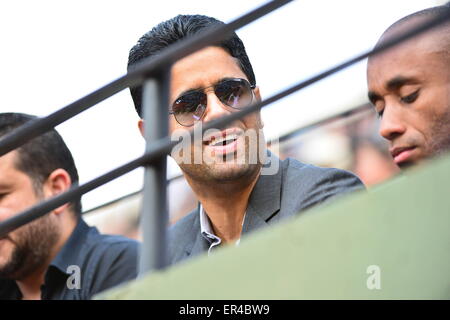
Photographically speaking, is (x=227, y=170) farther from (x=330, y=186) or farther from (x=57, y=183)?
(x=57, y=183)

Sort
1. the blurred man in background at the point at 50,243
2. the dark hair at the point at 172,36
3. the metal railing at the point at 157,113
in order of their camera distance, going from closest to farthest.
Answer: the metal railing at the point at 157,113
the blurred man in background at the point at 50,243
the dark hair at the point at 172,36

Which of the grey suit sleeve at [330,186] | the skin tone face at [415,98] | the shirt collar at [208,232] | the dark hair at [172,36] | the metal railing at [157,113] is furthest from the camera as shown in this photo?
the dark hair at [172,36]

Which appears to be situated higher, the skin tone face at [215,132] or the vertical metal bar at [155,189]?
the skin tone face at [215,132]

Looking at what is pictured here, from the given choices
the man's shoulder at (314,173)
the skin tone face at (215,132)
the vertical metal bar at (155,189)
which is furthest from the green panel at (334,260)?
the skin tone face at (215,132)

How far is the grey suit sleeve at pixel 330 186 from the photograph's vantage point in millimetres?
2559

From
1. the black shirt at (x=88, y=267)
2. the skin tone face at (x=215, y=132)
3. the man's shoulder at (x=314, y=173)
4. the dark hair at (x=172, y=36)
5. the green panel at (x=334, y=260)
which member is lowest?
the green panel at (x=334, y=260)

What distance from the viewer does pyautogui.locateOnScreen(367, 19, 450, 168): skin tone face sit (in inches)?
95.0

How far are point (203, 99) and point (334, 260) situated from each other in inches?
47.6

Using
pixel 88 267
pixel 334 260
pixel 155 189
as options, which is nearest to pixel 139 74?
pixel 155 189

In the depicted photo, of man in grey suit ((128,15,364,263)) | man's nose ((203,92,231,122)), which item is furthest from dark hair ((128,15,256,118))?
man's nose ((203,92,231,122))

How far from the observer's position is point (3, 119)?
12.0 feet

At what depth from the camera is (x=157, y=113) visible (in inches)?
73.7

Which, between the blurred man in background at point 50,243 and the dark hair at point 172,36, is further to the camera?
the dark hair at point 172,36

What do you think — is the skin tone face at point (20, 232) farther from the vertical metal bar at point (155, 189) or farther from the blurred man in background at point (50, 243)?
the vertical metal bar at point (155, 189)
